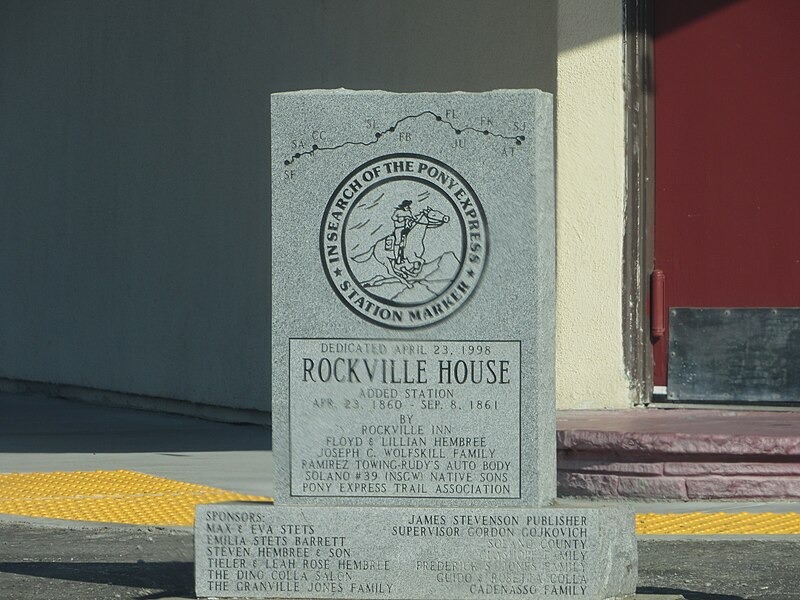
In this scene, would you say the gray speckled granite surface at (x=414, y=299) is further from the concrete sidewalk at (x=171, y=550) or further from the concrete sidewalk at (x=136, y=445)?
the concrete sidewalk at (x=136, y=445)

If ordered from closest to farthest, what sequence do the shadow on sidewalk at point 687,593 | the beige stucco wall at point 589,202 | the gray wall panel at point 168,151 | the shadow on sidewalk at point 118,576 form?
the shadow on sidewalk at point 687,593, the shadow on sidewalk at point 118,576, the beige stucco wall at point 589,202, the gray wall panel at point 168,151

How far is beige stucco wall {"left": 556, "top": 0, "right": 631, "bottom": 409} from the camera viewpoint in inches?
392

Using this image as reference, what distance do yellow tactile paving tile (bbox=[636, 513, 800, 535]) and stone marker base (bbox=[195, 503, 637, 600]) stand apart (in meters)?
1.80

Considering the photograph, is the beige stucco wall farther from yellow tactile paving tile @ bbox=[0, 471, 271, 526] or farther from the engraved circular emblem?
the engraved circular emblem

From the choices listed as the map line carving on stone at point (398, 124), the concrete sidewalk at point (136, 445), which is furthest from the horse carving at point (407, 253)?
the concrete sidewalk at point (136, 445)

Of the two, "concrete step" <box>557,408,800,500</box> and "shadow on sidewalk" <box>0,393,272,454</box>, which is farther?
"shadow on sidewalk" <box>0,393,272,454</box>

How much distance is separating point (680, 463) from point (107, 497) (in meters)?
3.12

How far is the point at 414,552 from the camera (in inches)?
233

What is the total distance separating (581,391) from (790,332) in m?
1.32

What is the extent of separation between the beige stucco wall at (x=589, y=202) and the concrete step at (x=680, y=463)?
1256 mm

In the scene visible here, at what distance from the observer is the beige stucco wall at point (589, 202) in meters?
9.95

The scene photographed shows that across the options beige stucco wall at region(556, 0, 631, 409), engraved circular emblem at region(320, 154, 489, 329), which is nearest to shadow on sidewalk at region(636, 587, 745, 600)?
engraved circular emblem at region(320, 154, 489, 329)

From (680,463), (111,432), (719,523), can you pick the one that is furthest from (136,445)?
(719,523)

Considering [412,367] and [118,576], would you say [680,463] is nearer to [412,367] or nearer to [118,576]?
[412,367]
